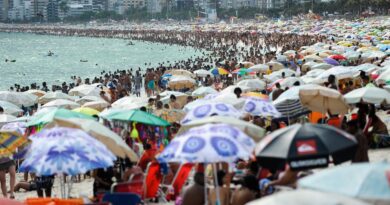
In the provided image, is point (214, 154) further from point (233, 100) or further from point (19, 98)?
point (19, 98)

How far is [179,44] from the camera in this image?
270ft

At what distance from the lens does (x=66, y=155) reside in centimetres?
719

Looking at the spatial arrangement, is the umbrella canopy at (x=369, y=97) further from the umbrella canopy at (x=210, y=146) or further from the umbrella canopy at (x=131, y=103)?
the umbrella canopy at (x=210, y=146)

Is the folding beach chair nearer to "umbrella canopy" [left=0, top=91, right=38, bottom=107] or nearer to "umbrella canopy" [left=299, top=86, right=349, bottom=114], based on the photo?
"umbrella canopy" [left=299, top=86, right=349, bottom=114]

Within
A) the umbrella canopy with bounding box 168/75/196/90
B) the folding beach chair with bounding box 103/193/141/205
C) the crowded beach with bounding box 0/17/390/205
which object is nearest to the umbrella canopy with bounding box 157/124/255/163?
the crowded beach with bounding box 0/17/390/205

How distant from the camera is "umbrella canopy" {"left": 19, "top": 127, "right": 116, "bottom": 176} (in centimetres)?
708

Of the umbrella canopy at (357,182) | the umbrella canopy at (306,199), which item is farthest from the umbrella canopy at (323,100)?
the umbrella canopy at (306,199)

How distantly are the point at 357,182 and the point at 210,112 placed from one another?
15.2 ft

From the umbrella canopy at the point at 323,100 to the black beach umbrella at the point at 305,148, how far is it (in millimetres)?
4141

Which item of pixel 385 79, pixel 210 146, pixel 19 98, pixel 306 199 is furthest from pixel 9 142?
pixel 19 98

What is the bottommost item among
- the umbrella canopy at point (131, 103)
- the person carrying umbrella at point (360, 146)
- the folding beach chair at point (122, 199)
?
the folding beach chair at point (122, 199)

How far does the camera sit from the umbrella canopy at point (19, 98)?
1803 cm

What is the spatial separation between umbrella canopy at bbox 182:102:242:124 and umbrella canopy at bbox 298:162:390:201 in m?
4.36

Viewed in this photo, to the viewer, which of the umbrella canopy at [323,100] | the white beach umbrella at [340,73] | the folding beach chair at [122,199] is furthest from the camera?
the white beach umbrella at [340,73]
